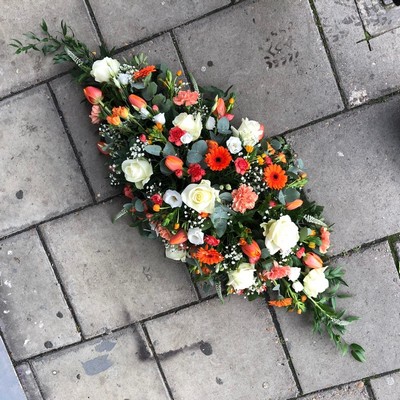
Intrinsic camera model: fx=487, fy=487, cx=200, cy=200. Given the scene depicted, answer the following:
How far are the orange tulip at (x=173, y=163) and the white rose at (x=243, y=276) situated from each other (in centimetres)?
59

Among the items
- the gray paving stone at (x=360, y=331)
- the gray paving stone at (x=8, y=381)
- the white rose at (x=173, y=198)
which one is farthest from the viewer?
the gray paving stone at (x=8, y=381)

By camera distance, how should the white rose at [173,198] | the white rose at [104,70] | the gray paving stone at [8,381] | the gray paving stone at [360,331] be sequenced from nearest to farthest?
1. the white rose at [173,198]
2. the white rose at [104,70]
3. the gray paving stone at [360,331]
4. the gray paving stone at [8,381]

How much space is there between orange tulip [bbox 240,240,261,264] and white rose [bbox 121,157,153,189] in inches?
22.6

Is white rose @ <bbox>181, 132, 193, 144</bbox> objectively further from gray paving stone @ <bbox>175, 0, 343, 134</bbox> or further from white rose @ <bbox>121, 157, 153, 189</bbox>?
gray paving stone @ <bbox>175, 0, 343, 134</bbox>

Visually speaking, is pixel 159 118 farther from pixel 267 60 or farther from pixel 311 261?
pixel 311 261

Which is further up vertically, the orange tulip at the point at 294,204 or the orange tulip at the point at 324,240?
the orange tulip at the point at 294,204

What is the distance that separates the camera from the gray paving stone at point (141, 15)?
105 inches

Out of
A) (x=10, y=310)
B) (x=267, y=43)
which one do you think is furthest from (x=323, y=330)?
(x=10, y=310)

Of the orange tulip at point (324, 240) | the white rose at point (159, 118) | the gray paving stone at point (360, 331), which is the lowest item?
the gray paving stone at point (360, 331)

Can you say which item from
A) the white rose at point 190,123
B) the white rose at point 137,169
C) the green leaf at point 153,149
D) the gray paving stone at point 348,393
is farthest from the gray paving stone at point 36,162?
the gray paving stone at point 348,393

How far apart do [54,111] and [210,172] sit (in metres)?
0.99

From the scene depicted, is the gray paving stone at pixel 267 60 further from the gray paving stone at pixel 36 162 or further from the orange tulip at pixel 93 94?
the gray paving stone at pixel 36 162

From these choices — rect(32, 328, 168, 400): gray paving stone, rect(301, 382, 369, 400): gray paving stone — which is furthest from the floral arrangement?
rect(32, 328, 168, 400): gray paving stone

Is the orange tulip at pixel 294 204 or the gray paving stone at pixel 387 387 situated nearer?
the orange tulip at pixel 294 204
